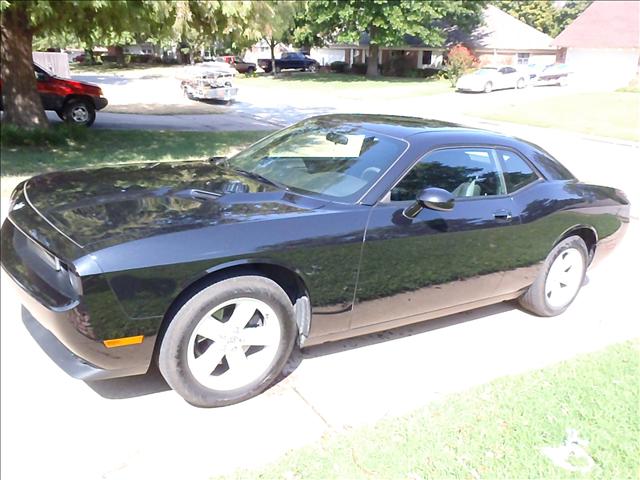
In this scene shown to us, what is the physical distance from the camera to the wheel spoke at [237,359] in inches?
115

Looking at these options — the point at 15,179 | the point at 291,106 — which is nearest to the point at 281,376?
the point at 15,179

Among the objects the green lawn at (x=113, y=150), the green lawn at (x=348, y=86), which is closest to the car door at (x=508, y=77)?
the green lawn at (x=348, y=86)

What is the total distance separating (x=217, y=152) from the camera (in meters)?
10.6

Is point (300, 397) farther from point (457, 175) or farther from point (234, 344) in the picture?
point (457, 175)

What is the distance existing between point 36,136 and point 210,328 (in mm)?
8914

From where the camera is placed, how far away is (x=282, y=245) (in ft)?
9.48

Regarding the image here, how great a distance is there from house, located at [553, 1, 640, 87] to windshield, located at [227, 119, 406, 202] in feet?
130

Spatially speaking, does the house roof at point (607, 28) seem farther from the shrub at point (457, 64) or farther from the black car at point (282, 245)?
the black car at point (282, 245)

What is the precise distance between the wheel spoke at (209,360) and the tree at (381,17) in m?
35.3

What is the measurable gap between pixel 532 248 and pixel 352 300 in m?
1.66

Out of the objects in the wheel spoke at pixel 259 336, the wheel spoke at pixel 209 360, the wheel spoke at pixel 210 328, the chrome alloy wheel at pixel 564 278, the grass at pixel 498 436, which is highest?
the wheel spoke at pixel 210 328

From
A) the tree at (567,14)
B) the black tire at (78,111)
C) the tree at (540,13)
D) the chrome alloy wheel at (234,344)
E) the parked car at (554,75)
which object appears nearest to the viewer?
the chrome alloy wheel at (234,344)

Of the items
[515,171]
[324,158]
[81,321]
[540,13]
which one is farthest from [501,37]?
[81,321]

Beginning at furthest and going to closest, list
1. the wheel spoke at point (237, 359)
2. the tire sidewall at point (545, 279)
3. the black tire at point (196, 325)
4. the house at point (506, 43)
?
the house at point (506, 43) → the tire sidewall at point (545, 279) → the wheel spoke at point (237, 359) → the black tire at point (196, 325)
